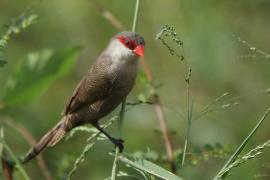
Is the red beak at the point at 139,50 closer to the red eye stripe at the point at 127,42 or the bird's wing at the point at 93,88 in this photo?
the red eye stripe at the point at 127,42

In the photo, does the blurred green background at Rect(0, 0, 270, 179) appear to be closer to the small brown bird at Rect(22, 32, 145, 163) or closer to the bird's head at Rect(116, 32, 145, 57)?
the small brown bird at Rect(22, 32, 145, 163)

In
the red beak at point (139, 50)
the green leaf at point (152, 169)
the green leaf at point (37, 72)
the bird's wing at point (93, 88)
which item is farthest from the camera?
the bird's wing at point (93, 88)

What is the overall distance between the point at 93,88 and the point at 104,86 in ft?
0.29

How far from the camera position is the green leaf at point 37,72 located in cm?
429

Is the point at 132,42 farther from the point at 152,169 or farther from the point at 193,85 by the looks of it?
the point at 193,85

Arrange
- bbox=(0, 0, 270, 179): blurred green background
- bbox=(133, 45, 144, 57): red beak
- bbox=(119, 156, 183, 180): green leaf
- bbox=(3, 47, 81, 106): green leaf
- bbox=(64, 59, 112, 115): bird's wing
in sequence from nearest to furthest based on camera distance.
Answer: bbox=(119, 156, 183, 180): green leaf, bbox=(3, 47, 81, 106): green leaf, bbox=(133, 45, 144, 57): red beak, bbox=(64, 59, 112, 115): bird's wing, bbox=(0, 0, 270, 179): blurred green background

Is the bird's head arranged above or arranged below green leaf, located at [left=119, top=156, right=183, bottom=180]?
above

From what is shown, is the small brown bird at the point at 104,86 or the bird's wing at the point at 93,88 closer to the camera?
→ the small brown bird at the point at 104,86

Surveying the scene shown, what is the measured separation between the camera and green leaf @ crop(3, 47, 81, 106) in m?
4.29

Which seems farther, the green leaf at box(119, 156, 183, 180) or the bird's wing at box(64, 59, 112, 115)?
the bird's wing at box(64, 59, 112, 115)

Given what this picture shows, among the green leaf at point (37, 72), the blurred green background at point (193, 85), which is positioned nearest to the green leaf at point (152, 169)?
the green leaf at point (37, 72)

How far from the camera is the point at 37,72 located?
14.5 ft

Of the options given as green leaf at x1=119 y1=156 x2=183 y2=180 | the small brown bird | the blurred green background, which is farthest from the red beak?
the blurred green background

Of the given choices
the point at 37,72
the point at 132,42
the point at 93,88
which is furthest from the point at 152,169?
the point at 93,88
